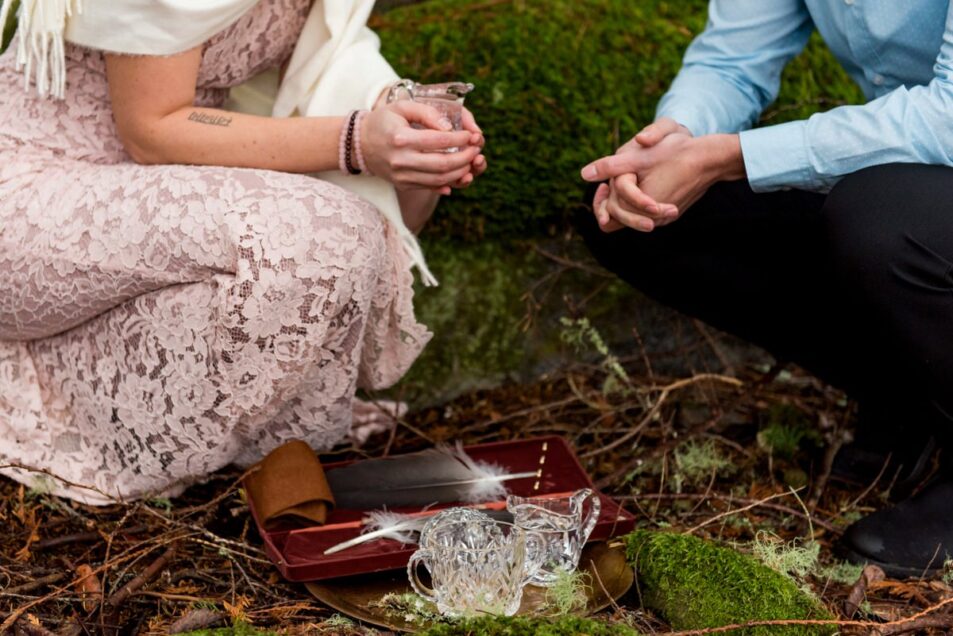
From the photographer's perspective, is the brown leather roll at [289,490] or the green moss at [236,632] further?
the brown leather roll at [289,490]

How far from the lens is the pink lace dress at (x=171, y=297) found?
210 centimetres

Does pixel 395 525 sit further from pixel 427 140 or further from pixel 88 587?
pixel 427 140

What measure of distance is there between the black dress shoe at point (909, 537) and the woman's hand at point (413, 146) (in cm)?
107

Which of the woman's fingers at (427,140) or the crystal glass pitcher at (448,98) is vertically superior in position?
the crystal glass pitcher at (448,98)

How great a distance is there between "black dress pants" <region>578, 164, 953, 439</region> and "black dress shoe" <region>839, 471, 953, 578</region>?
14 cm

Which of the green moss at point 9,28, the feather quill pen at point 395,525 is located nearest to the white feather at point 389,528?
the feather quill pen at point 395,525

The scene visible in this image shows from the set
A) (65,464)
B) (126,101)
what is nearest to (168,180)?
(126,101)

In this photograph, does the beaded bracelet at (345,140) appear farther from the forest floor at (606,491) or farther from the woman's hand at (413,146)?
the forest floor at (606,491)

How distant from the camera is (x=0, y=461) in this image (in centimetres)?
236

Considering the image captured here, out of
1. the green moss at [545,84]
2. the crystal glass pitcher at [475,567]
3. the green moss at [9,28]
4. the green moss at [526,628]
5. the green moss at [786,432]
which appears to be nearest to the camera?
the green moss at [526,628]

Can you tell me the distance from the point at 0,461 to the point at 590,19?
1861mm

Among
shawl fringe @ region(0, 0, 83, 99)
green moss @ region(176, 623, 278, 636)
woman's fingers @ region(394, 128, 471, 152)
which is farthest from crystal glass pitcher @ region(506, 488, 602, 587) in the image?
shawl fringe @ region(0, 0, 83, 99)

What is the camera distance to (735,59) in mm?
2600

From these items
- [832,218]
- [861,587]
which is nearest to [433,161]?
[832,218]
